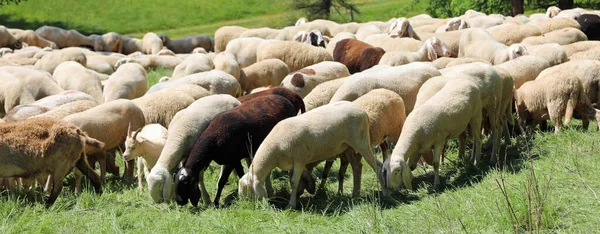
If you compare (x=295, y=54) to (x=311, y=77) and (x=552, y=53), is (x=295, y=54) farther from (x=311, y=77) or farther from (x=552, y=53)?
(x=552, y=53)

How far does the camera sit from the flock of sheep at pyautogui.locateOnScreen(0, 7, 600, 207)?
28.7 ft

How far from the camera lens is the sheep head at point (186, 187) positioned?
866 cm

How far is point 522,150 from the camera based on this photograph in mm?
10375

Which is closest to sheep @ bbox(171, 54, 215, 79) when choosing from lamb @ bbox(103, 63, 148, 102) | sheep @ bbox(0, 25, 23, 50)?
lamb @ bbox(103, 63, 148, 102)

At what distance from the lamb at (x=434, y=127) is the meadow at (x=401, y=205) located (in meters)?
0.29

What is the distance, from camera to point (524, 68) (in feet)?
42.0

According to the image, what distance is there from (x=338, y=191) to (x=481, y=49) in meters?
7.28

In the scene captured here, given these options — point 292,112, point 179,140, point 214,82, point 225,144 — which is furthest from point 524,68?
point 179,140

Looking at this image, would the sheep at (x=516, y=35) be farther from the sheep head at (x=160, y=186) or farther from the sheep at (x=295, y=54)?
the sheep head at (x=160, y=186)

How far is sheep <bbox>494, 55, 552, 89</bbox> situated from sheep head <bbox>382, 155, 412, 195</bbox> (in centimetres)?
462

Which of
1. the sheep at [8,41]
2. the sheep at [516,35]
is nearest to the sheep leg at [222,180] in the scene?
the sheep at [516,35]

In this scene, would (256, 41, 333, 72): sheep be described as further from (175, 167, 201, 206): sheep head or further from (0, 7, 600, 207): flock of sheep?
(175, 167, 201, 206): sheep head

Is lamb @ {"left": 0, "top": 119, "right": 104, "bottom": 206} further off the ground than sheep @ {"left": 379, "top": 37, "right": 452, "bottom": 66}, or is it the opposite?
lamb @ {"left": 0, "top": 119, "right": 104, "bottom": 206}

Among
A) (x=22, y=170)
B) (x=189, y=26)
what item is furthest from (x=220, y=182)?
(x=189, y=26)
